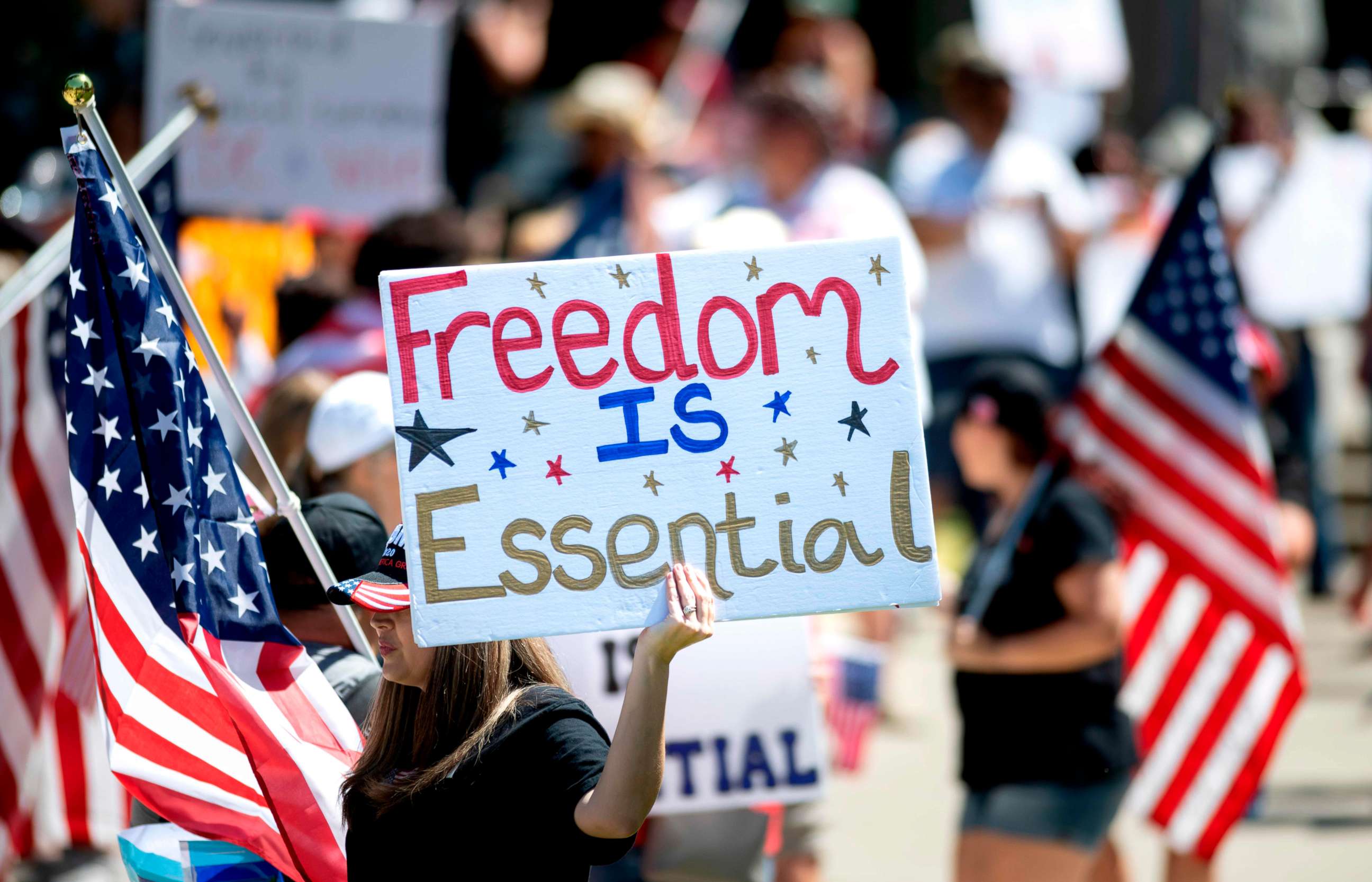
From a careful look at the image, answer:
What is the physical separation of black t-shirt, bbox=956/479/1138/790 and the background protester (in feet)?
5.63

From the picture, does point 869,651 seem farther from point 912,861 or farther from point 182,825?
point 182,825

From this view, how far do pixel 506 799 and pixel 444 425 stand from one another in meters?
0.60

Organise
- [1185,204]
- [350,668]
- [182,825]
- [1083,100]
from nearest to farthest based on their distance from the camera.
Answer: [182,825] → [350,668] → [1185,204] → [1083,100]

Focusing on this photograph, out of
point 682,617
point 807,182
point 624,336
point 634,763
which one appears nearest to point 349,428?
point 624,336

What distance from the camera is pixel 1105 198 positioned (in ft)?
33.0

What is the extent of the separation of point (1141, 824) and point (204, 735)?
4.96 meters

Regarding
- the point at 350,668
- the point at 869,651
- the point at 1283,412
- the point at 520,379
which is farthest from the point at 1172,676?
the point at 1283,412

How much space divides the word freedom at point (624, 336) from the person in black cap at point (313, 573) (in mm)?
923

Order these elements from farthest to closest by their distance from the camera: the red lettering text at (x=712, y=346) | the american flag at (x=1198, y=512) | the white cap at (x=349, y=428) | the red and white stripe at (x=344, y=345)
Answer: the red and white stripe at (x=344, y=345) → the american flag at (x=1198, y=512) → the white cap at (x=349, y=428) → the red lettering text at (x=712, y=346)

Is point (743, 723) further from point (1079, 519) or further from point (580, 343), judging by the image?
point (580, 343)

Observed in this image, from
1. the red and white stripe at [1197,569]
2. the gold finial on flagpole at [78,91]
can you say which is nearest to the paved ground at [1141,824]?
the red and white stripe at [1197,569]

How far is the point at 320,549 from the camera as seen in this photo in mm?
3596

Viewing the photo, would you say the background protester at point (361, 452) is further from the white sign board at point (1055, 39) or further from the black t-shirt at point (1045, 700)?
the white sign board at point (1055, 39)

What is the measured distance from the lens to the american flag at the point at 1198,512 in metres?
5.34
